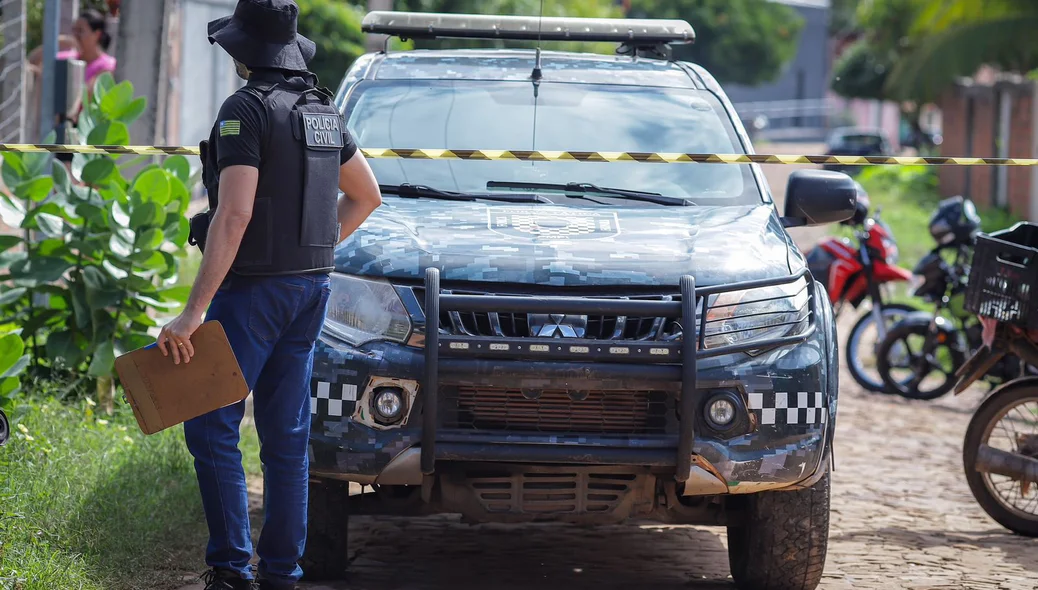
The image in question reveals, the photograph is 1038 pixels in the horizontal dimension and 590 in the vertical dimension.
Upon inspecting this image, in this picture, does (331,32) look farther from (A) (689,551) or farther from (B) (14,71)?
(A) (689,551)

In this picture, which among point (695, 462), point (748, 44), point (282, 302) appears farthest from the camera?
point (748, 44)

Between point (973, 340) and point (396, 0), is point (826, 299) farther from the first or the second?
point (396, 0)

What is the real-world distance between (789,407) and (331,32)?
14.7m

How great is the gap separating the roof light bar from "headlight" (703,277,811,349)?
6.75 ft

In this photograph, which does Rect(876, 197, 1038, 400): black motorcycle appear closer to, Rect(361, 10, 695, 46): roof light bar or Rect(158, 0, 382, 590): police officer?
Rect(361, 10, 695, 46): roof light bar

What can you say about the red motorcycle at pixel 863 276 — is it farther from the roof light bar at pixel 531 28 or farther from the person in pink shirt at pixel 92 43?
the person in pink shirt at pixel 92 43

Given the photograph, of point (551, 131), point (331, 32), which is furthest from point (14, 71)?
point (331, 32)

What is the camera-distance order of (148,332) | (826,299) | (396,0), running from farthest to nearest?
(396,0) → (148,332) → (826,299)

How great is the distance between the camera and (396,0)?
20.6m

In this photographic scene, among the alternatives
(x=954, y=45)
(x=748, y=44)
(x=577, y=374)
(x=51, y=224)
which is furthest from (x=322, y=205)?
(x=748, y=44)

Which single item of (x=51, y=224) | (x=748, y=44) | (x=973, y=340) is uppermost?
(x=748, y=44)

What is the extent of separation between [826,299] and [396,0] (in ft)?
54.1

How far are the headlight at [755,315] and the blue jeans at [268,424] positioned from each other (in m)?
1.22

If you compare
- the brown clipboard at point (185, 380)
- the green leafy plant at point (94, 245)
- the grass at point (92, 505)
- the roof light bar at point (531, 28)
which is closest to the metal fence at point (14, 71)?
the green leafy plant at point (94, 245)
